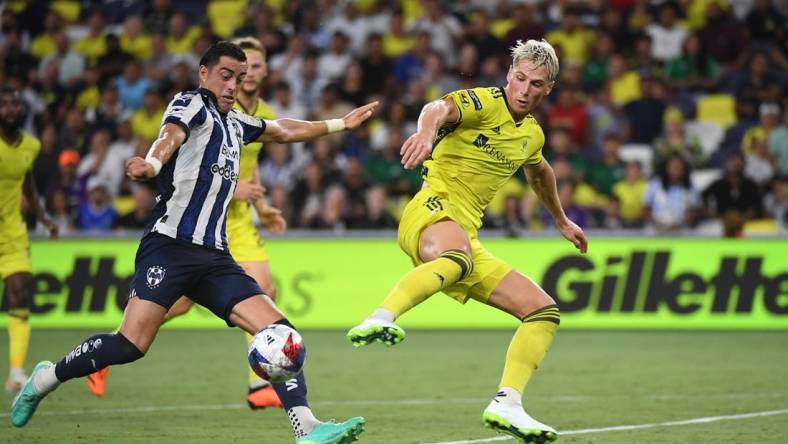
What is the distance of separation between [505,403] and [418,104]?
1296cm

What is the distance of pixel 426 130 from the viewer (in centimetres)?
754

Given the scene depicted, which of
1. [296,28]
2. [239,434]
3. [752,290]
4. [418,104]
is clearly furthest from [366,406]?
[296,28]

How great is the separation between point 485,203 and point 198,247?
1.99 m

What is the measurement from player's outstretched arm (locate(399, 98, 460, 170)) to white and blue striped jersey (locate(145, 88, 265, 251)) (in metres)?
1.04

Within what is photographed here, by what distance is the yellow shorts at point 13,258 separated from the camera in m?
11.3

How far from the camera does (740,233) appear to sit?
17.1m

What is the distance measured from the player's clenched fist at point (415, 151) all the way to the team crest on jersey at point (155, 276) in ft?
4.93

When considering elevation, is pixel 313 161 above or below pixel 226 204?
below

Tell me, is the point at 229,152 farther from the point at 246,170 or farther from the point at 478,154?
the point at 246,170

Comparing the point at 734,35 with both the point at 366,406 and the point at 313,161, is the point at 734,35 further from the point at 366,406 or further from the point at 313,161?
the point at 366,406

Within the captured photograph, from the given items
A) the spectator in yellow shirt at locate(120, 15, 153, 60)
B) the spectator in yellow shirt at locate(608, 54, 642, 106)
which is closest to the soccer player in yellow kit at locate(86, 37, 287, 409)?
the spectator in yellow shirt at locate(608, 54, 642, 106)

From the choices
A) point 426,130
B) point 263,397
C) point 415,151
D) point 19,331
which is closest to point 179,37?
point 19,331

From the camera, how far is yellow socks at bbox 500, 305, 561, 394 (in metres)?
8.09

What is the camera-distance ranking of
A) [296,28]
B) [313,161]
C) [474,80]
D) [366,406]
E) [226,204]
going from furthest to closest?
1. [296,28]
2. [474,80]
3. [313,161]
4. [366,406]
5. [226,204]
